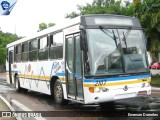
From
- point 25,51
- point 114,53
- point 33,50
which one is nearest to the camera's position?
point 114,53

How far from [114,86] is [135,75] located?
2.78ft

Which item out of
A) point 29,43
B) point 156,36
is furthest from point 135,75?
point 156,36

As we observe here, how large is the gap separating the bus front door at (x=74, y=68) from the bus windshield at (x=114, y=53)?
2.28ft

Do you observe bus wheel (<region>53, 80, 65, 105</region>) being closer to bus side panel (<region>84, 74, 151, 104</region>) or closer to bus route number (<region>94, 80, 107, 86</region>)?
bus side panel (<region>84, 74, 151, 104</region>)

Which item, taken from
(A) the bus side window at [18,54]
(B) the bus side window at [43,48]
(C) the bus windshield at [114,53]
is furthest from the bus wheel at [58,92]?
(A) the bus side window at [18,54]

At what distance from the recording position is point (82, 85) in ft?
35.6

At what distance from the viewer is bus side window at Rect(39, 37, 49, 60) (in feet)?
48.7

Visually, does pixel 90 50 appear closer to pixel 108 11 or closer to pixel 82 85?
pixel 82 85

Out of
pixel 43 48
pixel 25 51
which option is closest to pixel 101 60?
pixel 43 48

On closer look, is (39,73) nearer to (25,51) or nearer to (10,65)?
(25,51)

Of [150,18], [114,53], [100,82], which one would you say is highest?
[150,18]

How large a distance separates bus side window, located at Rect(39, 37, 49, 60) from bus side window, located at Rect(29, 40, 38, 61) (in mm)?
721

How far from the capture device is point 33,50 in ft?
55.5

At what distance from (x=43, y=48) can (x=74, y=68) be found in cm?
403
